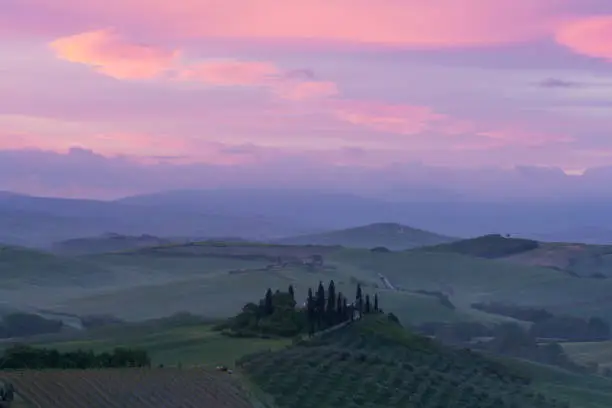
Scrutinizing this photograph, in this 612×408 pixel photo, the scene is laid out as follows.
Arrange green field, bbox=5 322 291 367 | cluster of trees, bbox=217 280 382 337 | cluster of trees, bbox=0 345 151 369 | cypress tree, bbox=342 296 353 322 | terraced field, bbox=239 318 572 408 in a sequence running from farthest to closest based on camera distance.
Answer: cypress tree, bbox=342 296 353 322, cluster of trees, bbox=217 280 382 337, green field, bbox=5 322 291 367, cluster of trees, bbox=0 345 151 369, terraced field, bbox=239 318 572 408

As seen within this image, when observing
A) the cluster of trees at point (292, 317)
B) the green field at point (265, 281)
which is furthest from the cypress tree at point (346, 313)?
the green field at point (265, 281)

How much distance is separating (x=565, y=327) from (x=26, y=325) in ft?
143

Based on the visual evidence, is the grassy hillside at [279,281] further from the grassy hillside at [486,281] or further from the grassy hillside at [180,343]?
the grassy hillside at [180,343]

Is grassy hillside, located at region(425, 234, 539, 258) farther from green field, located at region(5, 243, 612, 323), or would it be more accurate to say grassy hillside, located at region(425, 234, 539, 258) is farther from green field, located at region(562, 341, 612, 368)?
green field, located at region(562, 341, 612, 368)

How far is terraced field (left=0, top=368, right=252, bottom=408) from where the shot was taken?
120 ft

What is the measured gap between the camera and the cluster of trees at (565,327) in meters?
107

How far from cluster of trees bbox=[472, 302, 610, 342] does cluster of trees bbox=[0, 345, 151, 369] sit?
57.2m

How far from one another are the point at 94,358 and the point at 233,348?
7910 mm

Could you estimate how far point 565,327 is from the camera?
110 meters

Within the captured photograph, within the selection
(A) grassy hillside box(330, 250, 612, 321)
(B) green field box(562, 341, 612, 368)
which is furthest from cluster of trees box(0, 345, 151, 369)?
(A) grassy hillside box(330, 250, 612, 321)

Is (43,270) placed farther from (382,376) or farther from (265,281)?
(382,376)

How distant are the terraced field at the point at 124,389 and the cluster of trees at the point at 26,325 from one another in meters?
46.9

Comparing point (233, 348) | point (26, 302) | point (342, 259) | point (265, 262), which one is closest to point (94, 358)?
point (233, 348)

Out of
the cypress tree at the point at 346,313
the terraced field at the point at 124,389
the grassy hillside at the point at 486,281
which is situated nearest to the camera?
the terraced field at the point at 124,389
